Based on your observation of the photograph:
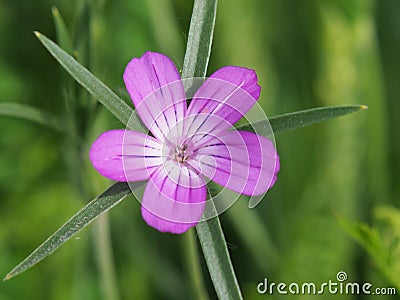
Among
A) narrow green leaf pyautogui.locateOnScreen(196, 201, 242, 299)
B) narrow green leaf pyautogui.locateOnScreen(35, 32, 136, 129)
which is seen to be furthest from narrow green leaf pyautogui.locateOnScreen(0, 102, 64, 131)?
narrow green leaf pyautogui.locateOnScreen(196, 201, 242, 299)

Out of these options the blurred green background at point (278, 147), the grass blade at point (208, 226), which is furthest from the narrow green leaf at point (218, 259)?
the blurred green background at point (278, 147)

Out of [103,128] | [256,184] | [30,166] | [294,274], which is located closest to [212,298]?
[294,274]

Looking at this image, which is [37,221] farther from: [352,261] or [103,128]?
[352,261]

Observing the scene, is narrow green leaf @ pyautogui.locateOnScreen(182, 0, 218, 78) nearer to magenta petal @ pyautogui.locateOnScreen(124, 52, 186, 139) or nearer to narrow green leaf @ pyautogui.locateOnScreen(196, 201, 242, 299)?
magenta petal @ pyautogui.locateOnScreen(124, 52, 186, 139)

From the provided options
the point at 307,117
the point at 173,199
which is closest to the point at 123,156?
the point at 173,199

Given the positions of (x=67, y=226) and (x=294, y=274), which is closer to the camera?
(x=67, y=226)

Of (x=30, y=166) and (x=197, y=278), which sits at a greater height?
(x=30, y=166)

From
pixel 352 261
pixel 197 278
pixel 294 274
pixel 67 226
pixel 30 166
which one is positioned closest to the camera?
pixel 67 226

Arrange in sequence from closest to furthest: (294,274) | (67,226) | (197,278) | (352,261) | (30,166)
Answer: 1. (67,226)
2. (197,278)
3. (294,274)
4. (352,261)
5. (30,166)
